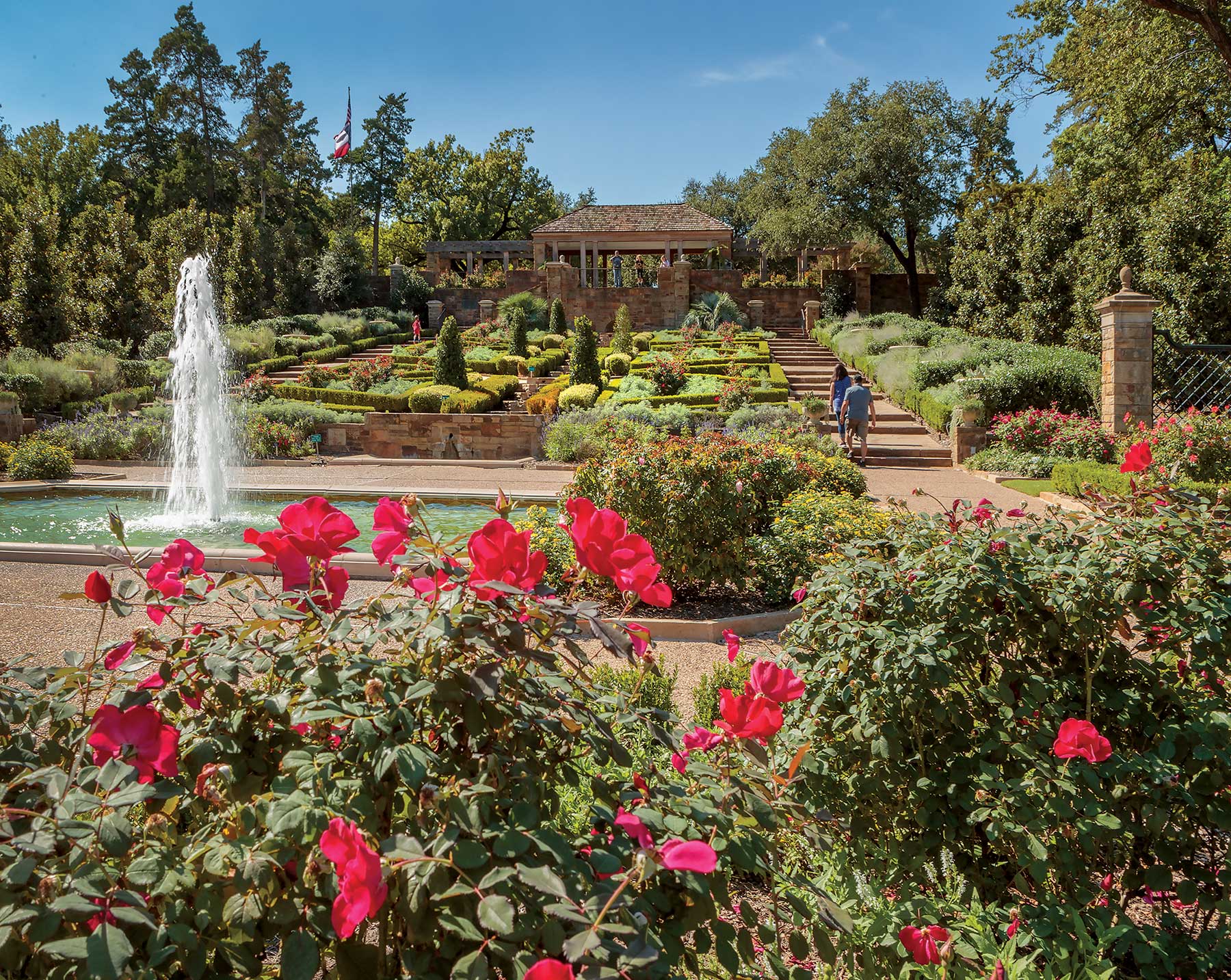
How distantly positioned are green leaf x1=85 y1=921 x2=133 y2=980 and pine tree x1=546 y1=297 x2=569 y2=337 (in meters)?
29.1

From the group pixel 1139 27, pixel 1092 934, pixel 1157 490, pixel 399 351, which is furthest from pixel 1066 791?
pixel 399 351

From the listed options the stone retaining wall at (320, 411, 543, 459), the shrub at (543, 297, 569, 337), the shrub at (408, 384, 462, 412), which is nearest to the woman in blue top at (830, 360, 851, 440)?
the stone retaining wall at (320, 411, 543, 459)

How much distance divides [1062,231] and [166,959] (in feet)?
81.8

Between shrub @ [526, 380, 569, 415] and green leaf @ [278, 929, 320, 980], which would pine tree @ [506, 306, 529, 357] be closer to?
shrub @ [526, 380, 569, 415]

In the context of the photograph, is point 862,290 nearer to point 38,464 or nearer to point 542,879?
point 38,464

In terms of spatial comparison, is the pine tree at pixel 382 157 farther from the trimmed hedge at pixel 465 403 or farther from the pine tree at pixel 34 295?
the trimmed hedge at pixel 465 403

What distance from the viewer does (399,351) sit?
27.6 meters

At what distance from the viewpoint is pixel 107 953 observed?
3.29 ft

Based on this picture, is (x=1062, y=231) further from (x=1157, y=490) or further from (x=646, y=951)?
(x=646, y=951)

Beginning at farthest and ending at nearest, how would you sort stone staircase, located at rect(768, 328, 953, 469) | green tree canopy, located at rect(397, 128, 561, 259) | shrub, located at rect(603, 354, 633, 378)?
1. green tree canopy, located at rect(397, 128, 561, 259)
2. shrub, located at rect(603, 354, 633, 378)
3. stone staircase, located at rect(768, 328, 953, 469)

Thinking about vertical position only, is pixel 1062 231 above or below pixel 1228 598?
above

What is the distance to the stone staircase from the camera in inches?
569

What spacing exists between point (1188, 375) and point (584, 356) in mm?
12311

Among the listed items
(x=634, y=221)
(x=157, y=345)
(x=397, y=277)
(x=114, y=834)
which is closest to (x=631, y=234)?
(x=634, y=221)
